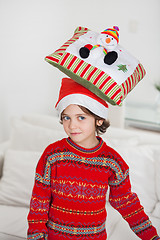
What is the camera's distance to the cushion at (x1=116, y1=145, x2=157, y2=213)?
5.84ft

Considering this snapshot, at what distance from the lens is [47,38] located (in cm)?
288

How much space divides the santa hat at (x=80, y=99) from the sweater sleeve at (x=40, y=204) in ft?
0.73

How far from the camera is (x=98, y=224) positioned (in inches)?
45.9

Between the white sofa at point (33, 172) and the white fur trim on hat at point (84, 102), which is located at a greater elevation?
the white fur trim on hat at point (84, 102)

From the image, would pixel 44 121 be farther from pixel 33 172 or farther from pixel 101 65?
pixel 101 65

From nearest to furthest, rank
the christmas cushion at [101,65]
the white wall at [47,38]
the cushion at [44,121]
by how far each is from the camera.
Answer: the christmas cushion at [101,65]
the cushion at [44,121]
the white wall at [47,38]

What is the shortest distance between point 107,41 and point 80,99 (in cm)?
21

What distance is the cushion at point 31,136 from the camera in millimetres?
2010

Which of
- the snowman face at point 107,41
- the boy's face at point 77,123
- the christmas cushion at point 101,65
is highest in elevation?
the snowman face at point 107,41

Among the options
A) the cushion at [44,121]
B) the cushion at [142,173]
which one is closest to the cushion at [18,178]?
the cushion at [44,121]

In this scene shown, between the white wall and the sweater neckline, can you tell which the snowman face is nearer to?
the sweater neckline

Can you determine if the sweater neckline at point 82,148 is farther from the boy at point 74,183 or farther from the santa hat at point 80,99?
the santa hat at point 80,99

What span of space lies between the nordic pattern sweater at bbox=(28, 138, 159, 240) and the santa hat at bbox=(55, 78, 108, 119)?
0.16 meters

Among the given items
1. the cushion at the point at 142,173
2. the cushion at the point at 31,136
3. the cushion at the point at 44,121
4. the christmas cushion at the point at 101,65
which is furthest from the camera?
the cushion at the point at 44,121
